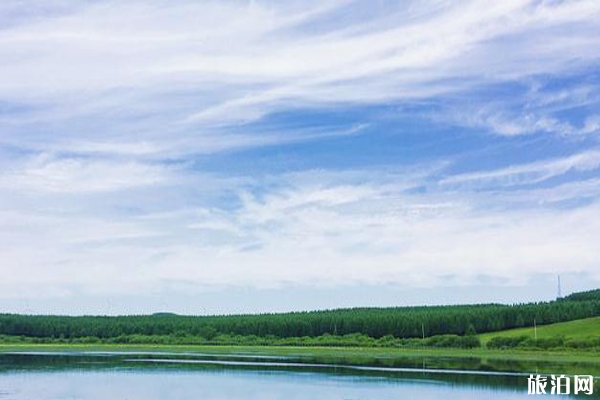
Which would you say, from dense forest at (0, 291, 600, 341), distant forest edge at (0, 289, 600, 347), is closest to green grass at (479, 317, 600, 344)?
distant forest edge at (0, 289, 600, 347)

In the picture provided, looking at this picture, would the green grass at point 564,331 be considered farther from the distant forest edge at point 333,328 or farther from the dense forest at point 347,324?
the dense forest at point 347,324

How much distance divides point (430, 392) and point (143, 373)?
1023 inches

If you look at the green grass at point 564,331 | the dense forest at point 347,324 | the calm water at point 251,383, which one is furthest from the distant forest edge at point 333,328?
the calm water at point 251,383

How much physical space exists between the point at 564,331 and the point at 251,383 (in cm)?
6490

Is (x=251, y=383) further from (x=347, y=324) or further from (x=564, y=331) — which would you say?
(x=347, y=324)

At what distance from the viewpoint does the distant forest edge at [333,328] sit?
133 metres

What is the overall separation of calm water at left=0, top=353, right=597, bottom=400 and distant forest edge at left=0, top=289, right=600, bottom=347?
1834 inches

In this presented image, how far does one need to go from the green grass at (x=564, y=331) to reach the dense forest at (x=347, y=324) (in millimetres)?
5051

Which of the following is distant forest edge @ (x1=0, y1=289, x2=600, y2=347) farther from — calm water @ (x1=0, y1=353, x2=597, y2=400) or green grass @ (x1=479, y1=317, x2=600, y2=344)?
calm water @ (x1=0, y1=353, x2=597, y2=400)

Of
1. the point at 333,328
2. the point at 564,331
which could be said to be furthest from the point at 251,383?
the point at 333,328

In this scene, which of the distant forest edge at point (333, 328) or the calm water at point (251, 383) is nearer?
the calm water at point (251, 383)

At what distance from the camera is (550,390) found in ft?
178

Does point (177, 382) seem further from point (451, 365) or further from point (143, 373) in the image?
point (451, 365)

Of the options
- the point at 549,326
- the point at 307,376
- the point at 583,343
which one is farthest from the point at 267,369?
the point at 549,326
